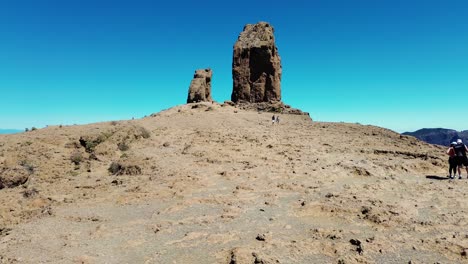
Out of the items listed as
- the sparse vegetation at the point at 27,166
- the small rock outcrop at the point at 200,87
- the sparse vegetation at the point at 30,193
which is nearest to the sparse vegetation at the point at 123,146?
the sparse vegetation at the point at 27,166

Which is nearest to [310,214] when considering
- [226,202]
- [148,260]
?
[226,202]

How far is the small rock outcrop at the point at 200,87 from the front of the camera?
5125 centimetres

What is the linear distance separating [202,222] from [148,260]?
8.60 feet

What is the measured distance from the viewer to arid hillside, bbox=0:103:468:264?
8.75 meters

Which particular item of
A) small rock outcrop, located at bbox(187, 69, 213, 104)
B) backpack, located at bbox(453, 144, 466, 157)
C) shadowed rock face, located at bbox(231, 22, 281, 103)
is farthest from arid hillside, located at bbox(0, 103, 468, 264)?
shadowed rock face, located at bbox(231, 22, 281, 103)

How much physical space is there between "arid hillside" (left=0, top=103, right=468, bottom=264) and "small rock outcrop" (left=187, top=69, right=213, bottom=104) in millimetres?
27197

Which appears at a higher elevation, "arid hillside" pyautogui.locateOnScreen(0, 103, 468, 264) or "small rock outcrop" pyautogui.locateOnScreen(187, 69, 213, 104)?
"small rock outcrop" pyautogui.locateOnScreen(187, 69, 213, 104)

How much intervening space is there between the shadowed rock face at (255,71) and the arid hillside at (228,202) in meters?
29.1

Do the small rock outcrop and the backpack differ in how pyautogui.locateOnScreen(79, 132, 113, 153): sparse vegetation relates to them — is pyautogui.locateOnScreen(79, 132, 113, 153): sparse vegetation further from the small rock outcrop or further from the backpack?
the small rock outcrop

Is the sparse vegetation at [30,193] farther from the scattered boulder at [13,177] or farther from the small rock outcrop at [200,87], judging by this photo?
the small rock outcrop at [200,87]

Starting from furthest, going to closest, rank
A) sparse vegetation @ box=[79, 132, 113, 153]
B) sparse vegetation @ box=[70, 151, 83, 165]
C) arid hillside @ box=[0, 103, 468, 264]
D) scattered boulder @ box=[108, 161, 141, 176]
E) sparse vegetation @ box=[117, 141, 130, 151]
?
sparse vegetation @ box=[117, 141, 130, 151]
sparse vegetation @ box=[79, 132, 113, 153]
sparse vegetation @ box=[70, 151, 83, 165]
scattered boulder @ box=[108, 161, 141, 176]
arid hillside @ box=[0, 103, 468, 264]

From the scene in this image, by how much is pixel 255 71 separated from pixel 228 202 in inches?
1649

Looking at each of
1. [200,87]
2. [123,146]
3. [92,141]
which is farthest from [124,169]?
[200,87]

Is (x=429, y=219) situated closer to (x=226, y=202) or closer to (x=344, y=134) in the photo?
(x=226, y=202)
